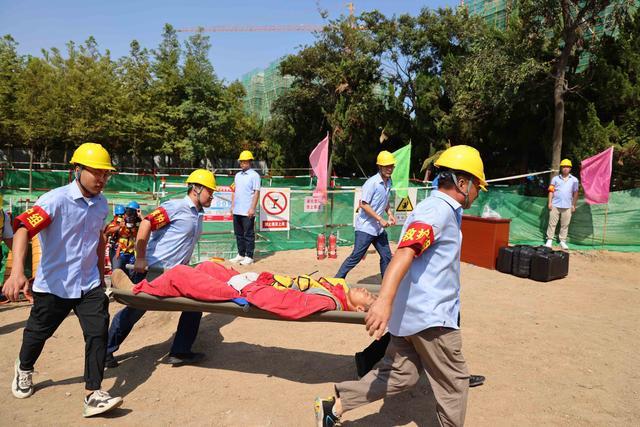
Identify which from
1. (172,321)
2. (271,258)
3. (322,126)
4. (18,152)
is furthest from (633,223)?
(18,152)

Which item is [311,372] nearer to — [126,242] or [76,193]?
[76,193]

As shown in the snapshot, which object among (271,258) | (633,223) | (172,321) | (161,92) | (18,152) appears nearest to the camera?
(172,321)

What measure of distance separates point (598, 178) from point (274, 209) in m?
8.20

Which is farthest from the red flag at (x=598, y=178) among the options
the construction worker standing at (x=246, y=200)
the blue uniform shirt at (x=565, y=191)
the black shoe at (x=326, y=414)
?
the black shoe at (x=326, y=414)

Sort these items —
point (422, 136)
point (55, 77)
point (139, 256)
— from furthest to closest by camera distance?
point (55, 77), point (422, 136), point (139, 256)

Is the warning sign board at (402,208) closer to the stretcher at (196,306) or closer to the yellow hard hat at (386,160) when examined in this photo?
the yellow hard hat at (386,160)

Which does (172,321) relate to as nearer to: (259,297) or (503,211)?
(259,297)

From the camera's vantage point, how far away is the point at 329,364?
4.12 meters

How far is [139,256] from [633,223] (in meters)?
11.9

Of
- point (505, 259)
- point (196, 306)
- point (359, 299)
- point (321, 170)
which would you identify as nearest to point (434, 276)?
point (359, 299)

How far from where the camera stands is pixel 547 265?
312 inches

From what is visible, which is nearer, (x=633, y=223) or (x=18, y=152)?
(x=633, y=223)

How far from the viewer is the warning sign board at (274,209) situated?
9.62 meters

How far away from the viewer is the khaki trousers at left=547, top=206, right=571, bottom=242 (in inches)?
425
